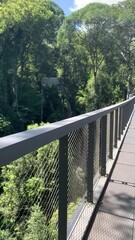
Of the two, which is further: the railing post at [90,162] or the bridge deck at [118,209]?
the railing post at [90,162]

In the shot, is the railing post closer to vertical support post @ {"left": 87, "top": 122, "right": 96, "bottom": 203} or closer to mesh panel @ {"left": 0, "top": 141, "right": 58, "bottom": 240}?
vertical support post @ {"left": 87, "top": 122, "right": 96, "bottom": 203}

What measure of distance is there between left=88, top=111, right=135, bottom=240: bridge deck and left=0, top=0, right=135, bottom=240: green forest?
82.9 ft

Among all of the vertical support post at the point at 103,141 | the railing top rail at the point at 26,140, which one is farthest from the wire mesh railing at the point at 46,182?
the vertical support post at the point at 103,141

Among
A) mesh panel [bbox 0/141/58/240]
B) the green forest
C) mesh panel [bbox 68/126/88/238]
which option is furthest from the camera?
the green forest

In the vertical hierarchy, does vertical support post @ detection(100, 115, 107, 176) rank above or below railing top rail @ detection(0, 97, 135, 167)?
below

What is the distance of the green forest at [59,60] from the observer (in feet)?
104

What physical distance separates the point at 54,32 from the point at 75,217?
113ft

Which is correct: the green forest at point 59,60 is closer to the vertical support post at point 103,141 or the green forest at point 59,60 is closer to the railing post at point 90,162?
the vertical support post at point 103,141

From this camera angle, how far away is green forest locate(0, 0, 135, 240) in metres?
31.6

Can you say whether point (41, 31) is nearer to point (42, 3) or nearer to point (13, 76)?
point (42, 3)

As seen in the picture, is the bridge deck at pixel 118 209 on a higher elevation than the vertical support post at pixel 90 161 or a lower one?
lower

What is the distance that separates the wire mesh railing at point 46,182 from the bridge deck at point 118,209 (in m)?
Answer: 0.14

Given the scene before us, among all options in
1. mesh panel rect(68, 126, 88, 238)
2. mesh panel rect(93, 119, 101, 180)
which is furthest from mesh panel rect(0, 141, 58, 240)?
mesh panel rect(93, 119, 101, 180)

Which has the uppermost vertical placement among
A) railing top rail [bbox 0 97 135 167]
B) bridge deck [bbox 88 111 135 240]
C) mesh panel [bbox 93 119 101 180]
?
railing top rail [bbox 0 97 135 167]
